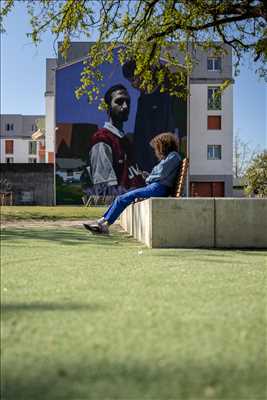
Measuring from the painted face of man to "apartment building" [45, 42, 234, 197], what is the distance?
436 mm

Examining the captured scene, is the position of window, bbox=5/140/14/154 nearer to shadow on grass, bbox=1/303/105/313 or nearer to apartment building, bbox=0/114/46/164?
apartment building, bbox=0/114/46/164

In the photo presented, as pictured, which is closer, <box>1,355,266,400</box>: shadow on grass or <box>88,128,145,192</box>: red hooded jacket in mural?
<box>1,355,266,400</box>: shadow on grass

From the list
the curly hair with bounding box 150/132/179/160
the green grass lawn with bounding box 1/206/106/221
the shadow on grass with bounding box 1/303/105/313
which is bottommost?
the green grass lawn with bounding box 1/206/106/221

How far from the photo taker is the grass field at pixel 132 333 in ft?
4.84

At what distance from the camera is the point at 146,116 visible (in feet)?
130

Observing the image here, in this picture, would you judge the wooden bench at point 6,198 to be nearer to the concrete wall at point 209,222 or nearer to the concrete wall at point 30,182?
the concrete wall at point 30,182

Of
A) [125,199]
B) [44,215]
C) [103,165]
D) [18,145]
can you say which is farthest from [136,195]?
[18,145]

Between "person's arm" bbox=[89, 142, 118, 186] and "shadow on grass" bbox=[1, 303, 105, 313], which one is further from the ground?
"person's arm" bbox=[89, 142, 118, 186]

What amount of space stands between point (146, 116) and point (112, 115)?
113 inches

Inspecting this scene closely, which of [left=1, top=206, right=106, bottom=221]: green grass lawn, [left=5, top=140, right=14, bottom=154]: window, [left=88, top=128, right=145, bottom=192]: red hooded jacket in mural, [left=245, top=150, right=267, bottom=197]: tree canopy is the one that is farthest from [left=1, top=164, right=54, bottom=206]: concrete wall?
[left=5, top=140, right=14, bottom=154]: window

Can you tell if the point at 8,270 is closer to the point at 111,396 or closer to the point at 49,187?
the point at 111,396

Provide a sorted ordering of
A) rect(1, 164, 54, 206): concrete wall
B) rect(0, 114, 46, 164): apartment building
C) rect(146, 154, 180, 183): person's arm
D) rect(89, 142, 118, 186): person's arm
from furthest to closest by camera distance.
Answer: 1. rect(0, 114, 46, 164): apartment building
2. rect(1, 164, 54, 206): concrete wall
3. rect(89, 142, 118, 186): person's arm
4. rect(146, 154, 180, 183): person's arm

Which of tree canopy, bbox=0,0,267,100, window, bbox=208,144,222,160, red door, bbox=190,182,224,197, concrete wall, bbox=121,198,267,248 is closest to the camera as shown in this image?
concrete wall, bbox=121,198,267,248

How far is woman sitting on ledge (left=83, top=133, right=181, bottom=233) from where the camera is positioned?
7.14 meters
